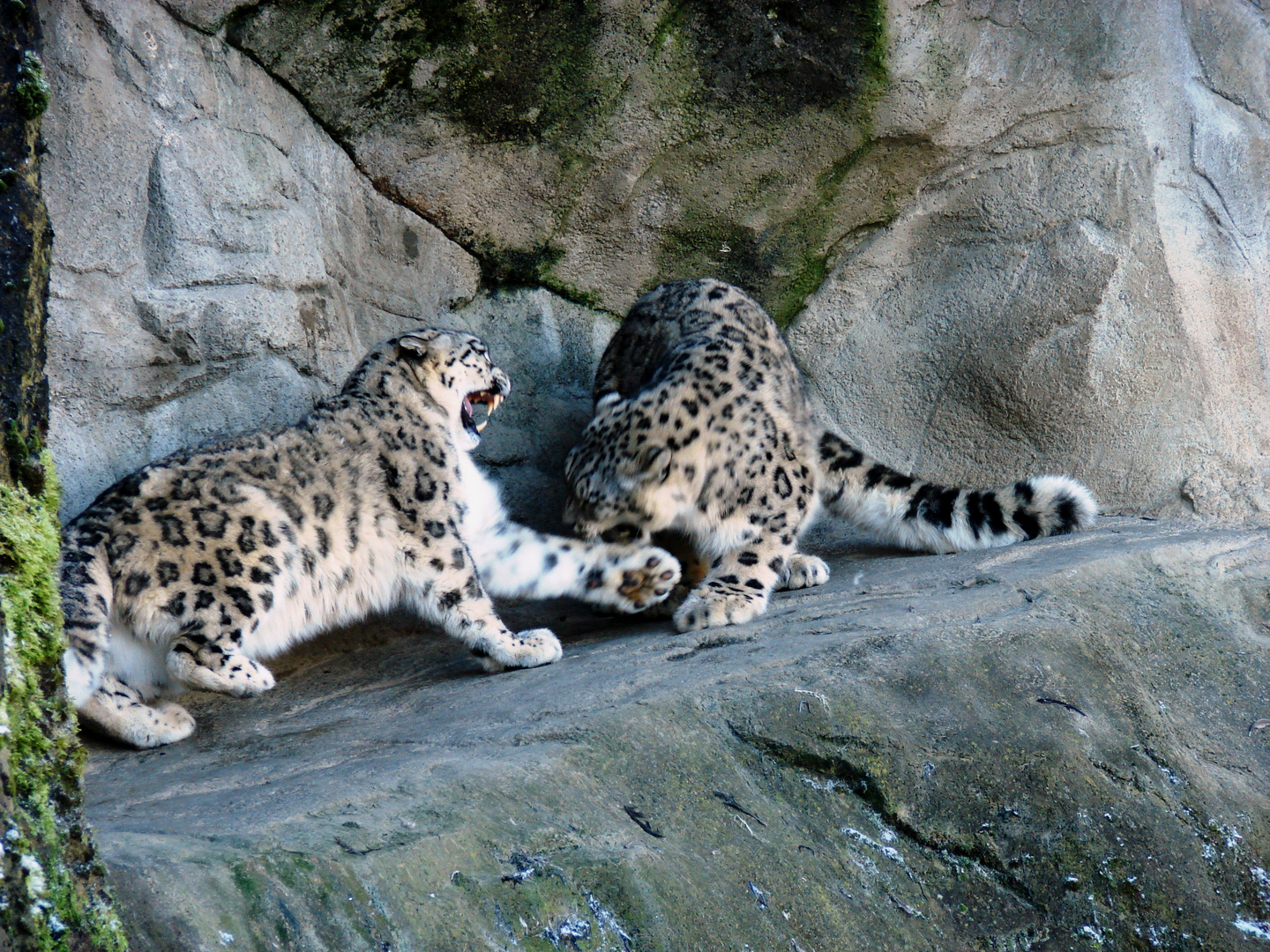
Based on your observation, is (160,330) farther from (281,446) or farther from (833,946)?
(833,946)

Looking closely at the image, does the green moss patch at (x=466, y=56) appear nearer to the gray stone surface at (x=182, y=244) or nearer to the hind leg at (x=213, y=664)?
the gray stone surface at (x=182, y=244)

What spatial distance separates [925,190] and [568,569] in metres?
2.46

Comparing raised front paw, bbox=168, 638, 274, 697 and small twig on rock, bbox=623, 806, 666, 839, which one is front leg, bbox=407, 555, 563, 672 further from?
small twig on rock, bbox=623, 806, 666, 839

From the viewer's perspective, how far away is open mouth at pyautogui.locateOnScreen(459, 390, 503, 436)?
4.30m

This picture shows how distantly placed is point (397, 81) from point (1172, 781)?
3.49m

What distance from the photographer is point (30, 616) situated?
173 centimetres

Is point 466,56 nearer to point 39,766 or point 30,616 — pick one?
point 30,616

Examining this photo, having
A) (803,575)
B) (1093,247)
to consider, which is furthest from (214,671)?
(1093,247)

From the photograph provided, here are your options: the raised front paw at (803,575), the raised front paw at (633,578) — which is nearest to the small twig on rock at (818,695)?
the raised front paw at (633,578)

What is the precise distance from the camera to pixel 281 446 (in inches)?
146

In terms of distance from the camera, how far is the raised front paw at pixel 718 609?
380 centimetres

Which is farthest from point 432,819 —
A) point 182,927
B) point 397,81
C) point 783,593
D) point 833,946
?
point 397,81

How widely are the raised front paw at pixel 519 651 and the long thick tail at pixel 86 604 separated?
1091 mm

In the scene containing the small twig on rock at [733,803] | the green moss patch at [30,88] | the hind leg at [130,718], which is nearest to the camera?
the green moss patch at [30,88]
